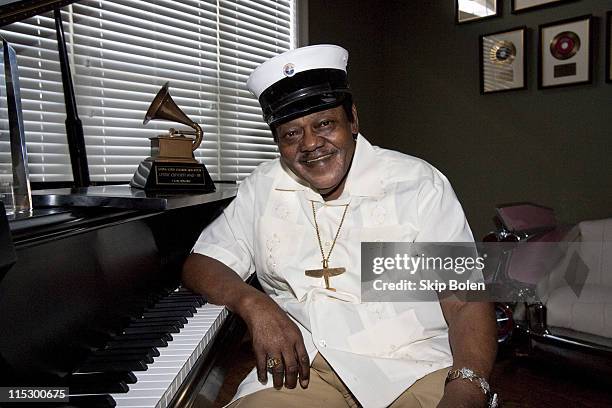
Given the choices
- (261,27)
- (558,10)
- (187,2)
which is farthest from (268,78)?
(558,10)

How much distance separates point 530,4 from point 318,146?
3.03 metres

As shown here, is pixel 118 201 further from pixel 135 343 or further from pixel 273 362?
pixel 273 362

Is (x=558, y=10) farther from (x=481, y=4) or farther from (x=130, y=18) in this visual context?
(x=130, y=18)

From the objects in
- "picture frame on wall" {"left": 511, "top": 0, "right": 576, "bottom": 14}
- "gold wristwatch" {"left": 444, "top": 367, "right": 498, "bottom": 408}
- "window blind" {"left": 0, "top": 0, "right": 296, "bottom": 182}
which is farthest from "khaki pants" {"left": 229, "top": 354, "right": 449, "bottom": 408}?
"picture frame on wall" {"left": 511, "top": 0, "right": 576, "bottom": 14}

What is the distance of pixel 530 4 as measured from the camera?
3656 millimetres

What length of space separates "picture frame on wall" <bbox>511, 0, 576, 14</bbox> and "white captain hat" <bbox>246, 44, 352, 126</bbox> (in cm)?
275

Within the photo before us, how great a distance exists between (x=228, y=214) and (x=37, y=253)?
0.73 meters

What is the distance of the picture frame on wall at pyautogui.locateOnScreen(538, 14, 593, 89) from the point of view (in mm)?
3432

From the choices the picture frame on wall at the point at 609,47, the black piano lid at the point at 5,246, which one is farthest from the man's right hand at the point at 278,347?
the picture frame on wall at the point at 609,47

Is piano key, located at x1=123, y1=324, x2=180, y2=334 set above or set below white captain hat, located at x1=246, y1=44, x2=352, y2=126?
below

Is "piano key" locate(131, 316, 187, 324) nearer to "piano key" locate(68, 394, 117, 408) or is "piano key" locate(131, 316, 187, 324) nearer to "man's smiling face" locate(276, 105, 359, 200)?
"piano key" locate(68, 394, 117, 408)

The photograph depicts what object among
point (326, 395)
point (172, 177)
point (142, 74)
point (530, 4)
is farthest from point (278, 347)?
point (530, 4)

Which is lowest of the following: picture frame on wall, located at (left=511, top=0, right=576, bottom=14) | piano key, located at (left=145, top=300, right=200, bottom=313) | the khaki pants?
the khaki pants

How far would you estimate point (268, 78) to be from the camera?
1511mm
